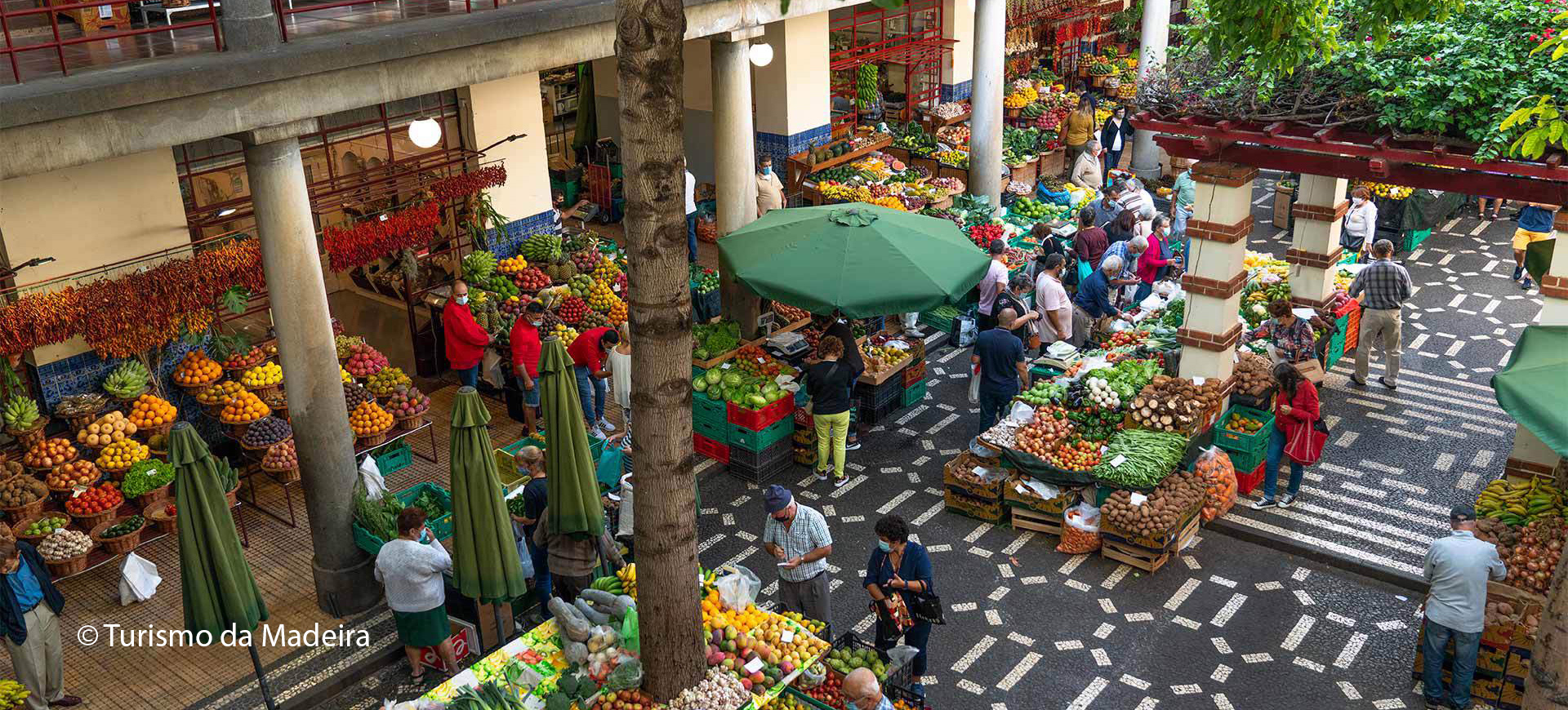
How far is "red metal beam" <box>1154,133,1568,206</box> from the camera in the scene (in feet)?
33.5

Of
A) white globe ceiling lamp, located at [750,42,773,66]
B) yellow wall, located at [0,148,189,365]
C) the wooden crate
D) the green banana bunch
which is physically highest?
white globe ceiling lamp, located at [750,42,773,66]

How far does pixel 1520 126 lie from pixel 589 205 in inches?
494

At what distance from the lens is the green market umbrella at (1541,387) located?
870 cm

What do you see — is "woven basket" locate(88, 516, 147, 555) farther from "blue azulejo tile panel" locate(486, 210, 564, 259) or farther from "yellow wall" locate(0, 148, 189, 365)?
"blue azulejo tile panel" locate(486, 210, 564, 259)

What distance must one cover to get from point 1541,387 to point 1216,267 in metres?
3.38

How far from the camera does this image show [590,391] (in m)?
12.8

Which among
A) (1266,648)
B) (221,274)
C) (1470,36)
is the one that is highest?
(1470,36)

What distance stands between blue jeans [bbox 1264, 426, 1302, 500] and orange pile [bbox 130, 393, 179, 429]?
1014 centimetres

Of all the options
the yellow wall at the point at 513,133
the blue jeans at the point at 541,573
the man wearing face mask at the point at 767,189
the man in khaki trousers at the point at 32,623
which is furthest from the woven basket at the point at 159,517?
the man wearing face mask at the point at 767,189

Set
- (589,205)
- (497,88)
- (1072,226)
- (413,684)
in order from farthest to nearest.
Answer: (589,205)
(1072,226)
(497,88)
(413,684)

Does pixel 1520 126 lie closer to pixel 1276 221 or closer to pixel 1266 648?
pixel 1266 648

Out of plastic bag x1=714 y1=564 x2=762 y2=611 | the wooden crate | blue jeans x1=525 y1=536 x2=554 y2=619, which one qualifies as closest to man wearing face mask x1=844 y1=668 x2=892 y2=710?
plastic bag x1=714 y1=564 x2=762 y2=611

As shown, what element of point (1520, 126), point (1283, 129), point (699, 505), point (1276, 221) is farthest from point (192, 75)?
point (1276, 221)

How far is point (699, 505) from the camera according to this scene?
1170cm
